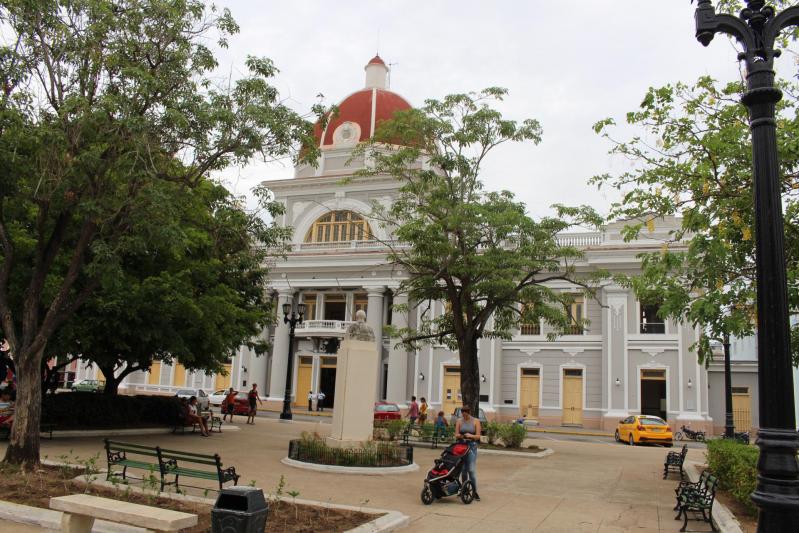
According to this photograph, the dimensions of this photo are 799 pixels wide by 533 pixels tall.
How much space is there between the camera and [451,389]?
3747 centimetres

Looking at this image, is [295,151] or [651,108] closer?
[651,108]

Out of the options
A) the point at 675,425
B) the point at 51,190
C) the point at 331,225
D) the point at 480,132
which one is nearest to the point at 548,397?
the point at 675,425

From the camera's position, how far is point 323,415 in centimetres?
3606

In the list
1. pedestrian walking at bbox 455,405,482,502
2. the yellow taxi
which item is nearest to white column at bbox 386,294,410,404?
the yellow taxi

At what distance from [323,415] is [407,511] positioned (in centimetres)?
2698

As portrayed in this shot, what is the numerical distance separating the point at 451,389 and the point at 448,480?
1079 inches

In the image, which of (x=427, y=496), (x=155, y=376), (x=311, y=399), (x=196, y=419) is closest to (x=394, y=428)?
(x=196, y=419)

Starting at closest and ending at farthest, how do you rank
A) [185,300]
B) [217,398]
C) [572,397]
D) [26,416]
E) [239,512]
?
[239,512] → [26,416] → [185,300] → [572,397] → [217,398]

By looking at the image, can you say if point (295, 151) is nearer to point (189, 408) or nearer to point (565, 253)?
point (565, 253)

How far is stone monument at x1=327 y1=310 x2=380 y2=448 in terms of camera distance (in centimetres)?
1460

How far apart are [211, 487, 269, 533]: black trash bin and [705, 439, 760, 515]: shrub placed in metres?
6.28

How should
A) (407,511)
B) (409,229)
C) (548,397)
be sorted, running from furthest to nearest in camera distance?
1. (548,397)
2. (409,229)
3. (407,511)

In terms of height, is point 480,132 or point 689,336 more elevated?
point 480,132

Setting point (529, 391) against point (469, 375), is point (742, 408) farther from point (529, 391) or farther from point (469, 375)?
point (469, 375)
